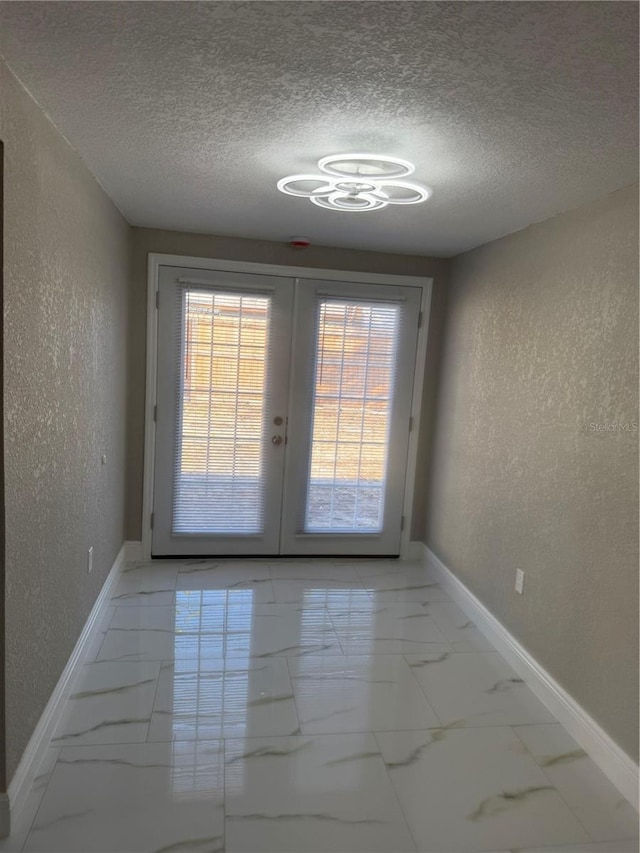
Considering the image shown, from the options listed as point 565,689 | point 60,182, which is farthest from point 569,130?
point 565,689

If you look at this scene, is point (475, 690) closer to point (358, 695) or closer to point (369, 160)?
point (358, 695)

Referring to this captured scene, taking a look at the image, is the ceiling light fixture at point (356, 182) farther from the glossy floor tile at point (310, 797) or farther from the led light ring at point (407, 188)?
the glossy floor tile at point (310, 797)

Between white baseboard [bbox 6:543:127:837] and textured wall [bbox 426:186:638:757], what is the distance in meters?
2.08

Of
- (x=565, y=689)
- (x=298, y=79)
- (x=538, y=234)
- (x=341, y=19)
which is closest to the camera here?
(x=341, y=19)

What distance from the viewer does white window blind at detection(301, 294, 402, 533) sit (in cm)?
389

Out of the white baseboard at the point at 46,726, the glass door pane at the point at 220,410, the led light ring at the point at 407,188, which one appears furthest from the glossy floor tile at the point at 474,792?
the led light ring at the point at 407,188

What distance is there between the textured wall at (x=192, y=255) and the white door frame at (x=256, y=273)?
35 millimetres

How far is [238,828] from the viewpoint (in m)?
1.78

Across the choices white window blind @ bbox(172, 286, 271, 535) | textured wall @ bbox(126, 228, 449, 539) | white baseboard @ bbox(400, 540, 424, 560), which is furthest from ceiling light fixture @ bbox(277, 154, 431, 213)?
white baseboard @ bbox(400, 540, 424, 560)

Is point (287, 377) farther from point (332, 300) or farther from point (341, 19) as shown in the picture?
point (341, 19)

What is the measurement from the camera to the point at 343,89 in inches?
59.6

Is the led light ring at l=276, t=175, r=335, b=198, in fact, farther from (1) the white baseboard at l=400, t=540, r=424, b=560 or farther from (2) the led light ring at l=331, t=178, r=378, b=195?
(1) the white baseboard at l=400, t=540, r=424, b=560

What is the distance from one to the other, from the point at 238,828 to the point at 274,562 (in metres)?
2.28

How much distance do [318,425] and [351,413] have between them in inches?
9.9
